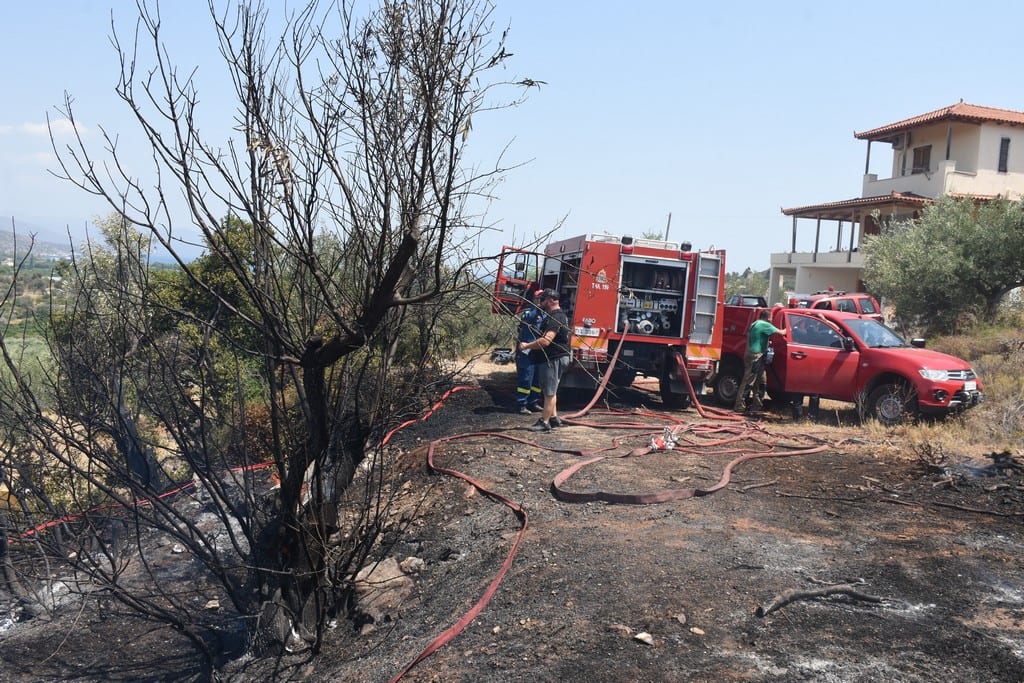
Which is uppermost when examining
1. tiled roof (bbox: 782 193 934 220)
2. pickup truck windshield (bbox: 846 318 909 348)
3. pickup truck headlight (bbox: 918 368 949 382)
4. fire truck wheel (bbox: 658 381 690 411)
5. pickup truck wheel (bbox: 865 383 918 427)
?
tiled roof (bbox: 782 193 934 220)

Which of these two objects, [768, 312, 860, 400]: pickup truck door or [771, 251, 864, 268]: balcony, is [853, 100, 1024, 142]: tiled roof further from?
[768, 312, 860, 400]: pickup truck door

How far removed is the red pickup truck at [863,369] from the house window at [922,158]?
29.5 m

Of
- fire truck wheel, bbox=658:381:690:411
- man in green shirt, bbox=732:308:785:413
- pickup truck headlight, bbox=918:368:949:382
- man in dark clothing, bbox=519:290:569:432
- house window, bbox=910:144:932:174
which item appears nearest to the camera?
man in dark clothing, bbox=519:290:569:432

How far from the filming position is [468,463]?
929cm

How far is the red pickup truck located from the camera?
38.2 feet

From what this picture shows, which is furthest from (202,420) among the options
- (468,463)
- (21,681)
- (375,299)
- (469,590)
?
(468,463)

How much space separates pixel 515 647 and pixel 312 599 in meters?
1.85

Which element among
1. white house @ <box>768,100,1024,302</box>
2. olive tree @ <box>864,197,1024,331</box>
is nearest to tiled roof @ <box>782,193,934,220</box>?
white house @ <box>768,100,1024,302</box>

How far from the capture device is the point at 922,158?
131ft

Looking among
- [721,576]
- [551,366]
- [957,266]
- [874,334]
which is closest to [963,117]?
[957,266]

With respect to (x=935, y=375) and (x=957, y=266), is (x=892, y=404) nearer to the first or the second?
(x=935, y=375)

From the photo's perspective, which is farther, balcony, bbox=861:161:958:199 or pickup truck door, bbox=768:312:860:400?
balcony, bbox=861:161:958:199

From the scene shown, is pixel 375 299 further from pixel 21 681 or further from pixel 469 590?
pixel 21 681

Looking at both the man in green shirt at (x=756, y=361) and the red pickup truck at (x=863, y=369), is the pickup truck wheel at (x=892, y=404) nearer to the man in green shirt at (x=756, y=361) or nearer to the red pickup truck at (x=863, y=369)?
the red pickup truck at (x=863, y=369)
